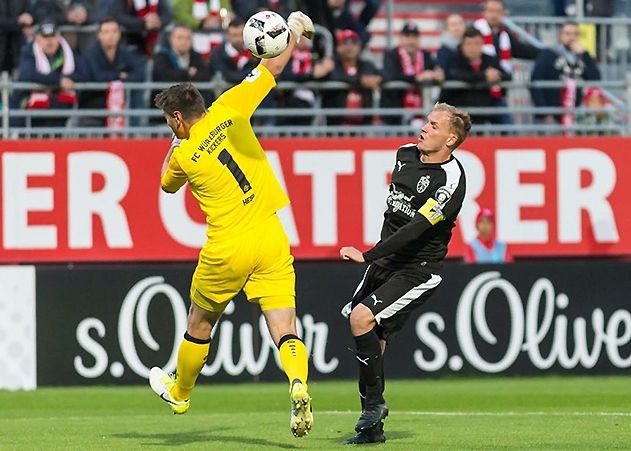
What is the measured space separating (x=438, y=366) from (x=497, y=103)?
339cm

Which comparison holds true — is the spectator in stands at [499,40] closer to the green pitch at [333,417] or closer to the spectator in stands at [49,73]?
the green pitch at [333,417]

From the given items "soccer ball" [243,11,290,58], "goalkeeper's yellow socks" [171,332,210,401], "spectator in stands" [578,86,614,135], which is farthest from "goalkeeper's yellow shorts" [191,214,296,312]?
"spectator in stands" [578,86,614,135]

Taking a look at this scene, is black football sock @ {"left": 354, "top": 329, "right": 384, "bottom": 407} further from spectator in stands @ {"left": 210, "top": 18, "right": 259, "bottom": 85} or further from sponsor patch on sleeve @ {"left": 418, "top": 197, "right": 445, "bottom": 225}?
spectator in stands @ {"left": 210, "top": 18, "right": 259, "bottom": 85}

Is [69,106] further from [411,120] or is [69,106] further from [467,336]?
[467,336]

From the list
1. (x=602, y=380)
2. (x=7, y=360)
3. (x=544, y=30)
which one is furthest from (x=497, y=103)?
(x=7, y=360)

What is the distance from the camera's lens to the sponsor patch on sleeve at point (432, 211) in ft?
31.9

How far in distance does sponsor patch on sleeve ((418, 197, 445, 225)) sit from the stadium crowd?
24.6 ft

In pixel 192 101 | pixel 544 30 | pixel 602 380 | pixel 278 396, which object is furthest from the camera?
pixel 544 30

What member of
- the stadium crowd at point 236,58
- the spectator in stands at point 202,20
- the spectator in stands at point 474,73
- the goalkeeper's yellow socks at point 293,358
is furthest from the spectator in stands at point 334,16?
the goalkeeper's yellow socks at point 293,358

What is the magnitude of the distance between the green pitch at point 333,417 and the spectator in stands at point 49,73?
3303 millimetres

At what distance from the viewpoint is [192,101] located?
31.6 ft

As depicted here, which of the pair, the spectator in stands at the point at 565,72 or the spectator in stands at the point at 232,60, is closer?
the spectator in stands at the point at 232,60

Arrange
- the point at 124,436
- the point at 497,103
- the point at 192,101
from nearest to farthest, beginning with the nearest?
the point at 192,101 < the point at 124,436 < the point at 497,103

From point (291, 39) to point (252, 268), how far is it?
1.58m
